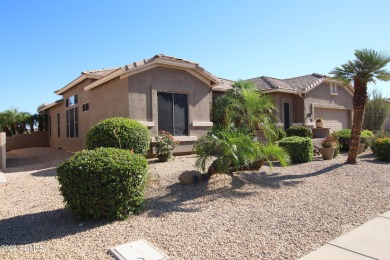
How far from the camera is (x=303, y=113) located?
19.5 m

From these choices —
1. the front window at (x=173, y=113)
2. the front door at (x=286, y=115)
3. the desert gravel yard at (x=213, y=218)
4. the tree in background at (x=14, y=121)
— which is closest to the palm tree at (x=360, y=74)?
the desert gravel yard at (x=213, y=218)

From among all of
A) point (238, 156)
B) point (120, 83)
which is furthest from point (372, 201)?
point (120, 83)

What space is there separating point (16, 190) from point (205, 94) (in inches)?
350

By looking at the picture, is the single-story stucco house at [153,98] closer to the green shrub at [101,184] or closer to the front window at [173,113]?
the front window at [173,113]

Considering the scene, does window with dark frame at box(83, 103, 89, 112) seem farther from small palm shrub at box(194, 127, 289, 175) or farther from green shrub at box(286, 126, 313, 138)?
green shrub at box(286, 126, 313, 138)

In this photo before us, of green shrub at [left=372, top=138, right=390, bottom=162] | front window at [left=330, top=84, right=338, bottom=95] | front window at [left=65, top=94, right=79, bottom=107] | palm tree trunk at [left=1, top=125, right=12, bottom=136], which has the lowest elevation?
green shrub at [left=372, top=138, right=390, bottom=162]

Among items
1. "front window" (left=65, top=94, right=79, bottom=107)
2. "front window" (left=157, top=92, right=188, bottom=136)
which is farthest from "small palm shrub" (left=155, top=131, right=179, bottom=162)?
"front window" (left=65, top=94, right=79, bottom=107)

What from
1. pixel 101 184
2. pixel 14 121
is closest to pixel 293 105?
pixel 101 184

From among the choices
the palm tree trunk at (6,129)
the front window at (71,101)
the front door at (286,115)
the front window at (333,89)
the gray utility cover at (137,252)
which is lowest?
the gray utility cover at (137,252)

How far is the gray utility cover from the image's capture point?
365cm

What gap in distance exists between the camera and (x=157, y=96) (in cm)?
1238

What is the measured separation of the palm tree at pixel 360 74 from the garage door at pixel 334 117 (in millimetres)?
10581

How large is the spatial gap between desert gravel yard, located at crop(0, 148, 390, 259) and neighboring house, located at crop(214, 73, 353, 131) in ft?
34.3

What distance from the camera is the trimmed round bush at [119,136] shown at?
984 centimetres
